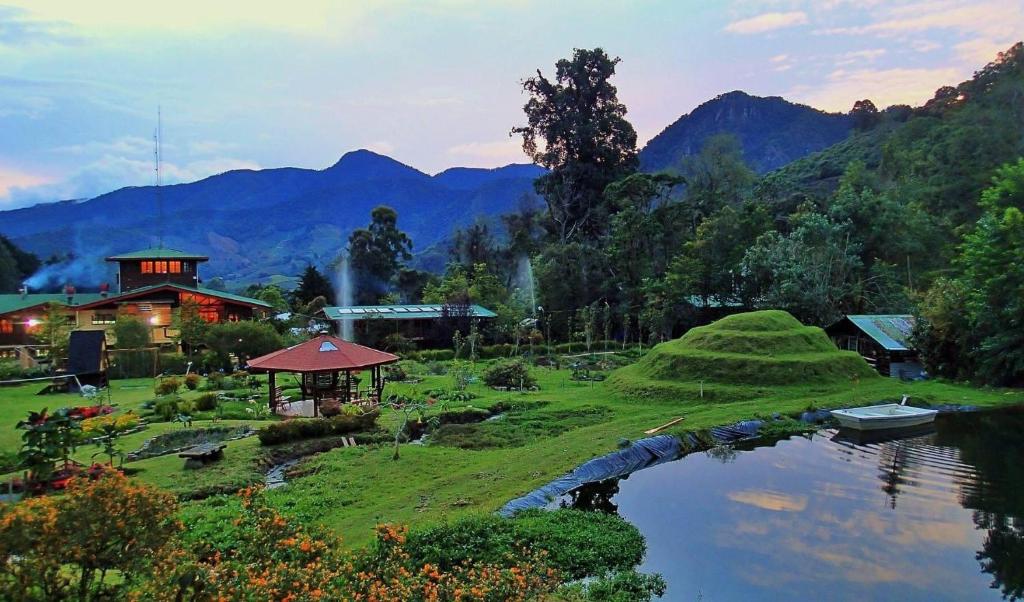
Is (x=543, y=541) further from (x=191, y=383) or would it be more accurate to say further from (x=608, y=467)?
(x=191, y=383)

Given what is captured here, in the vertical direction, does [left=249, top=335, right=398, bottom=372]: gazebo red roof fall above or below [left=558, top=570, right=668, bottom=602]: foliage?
above

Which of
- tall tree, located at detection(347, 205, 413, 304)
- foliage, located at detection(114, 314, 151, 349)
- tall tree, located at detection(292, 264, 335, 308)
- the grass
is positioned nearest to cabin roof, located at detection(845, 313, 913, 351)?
the grass

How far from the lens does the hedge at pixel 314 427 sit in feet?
62.3

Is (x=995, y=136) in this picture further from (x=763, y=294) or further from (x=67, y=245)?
(x=67, y=245)

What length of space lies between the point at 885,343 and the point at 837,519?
72.2 feet

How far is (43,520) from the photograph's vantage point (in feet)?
20.3

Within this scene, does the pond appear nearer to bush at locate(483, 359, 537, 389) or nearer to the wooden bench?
the wooden bench

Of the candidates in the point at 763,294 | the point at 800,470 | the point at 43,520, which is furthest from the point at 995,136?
the point at 43,520

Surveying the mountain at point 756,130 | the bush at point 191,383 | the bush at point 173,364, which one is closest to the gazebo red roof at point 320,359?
the bush at point 191,383

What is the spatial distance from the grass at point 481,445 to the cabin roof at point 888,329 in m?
2.77

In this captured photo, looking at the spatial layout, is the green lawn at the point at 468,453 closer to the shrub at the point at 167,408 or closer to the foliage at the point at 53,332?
the shrub at the point at 167,408

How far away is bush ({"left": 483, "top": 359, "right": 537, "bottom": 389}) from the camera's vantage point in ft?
98.1

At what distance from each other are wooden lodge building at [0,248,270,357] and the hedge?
2430 cm

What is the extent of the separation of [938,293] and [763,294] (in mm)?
12436
